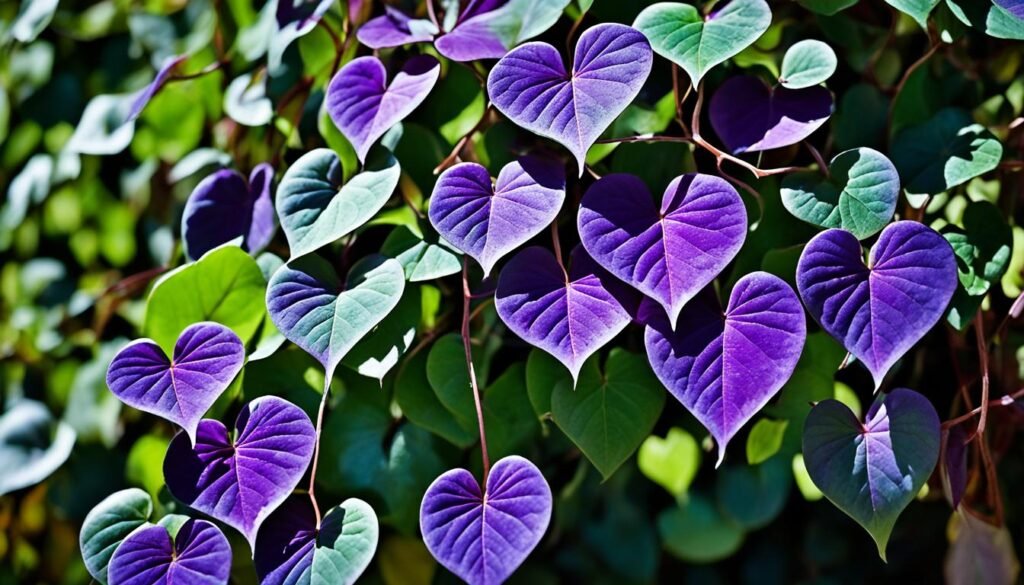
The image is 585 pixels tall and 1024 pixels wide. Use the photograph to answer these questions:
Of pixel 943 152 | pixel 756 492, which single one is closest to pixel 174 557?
pixel 756 492

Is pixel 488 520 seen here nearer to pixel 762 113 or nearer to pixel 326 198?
pixel 326 198

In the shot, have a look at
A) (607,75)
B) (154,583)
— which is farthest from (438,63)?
(154,583)

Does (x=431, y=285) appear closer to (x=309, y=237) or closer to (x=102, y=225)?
(x=309, y=237)

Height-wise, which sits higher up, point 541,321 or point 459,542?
point 541,321

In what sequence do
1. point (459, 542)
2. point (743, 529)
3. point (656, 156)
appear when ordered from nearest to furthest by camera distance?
point (459, 542), point (656, 156), point (743, 529)

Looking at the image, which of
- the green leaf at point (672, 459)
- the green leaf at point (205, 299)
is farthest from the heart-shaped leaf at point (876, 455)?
the green leaf at point (205, 299)

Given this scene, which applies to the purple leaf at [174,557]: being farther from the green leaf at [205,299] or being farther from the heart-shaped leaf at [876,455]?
the heart-shaped leaf at [876,455]

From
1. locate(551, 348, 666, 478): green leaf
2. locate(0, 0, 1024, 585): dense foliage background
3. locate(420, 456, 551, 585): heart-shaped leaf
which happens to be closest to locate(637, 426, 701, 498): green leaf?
locate(0, 0, 1024, 585): dense foliage background
